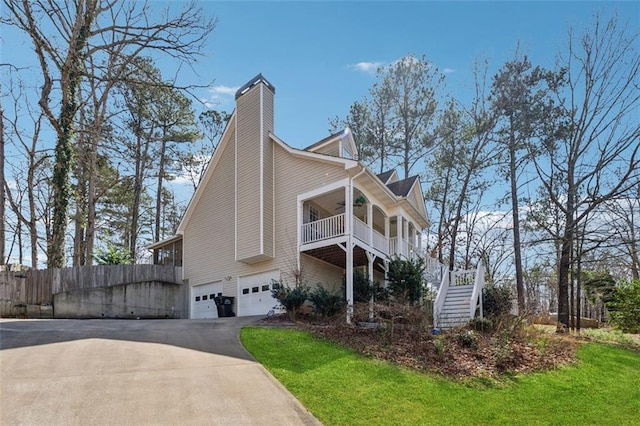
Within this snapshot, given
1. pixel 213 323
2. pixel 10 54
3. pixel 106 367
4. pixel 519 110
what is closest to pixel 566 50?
pixel 519 110

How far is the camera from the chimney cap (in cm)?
1842

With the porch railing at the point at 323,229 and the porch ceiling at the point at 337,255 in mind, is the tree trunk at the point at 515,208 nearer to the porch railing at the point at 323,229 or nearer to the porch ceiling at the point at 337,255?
the porch ceiling at the point at 337,255

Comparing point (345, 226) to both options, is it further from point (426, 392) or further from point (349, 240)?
point (426, 392)

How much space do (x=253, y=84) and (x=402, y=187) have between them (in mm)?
7902

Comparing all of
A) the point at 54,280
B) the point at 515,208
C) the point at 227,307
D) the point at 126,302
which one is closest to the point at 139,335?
the point at 227,307

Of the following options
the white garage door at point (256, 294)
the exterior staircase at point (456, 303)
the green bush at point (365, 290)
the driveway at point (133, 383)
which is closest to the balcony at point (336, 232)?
the green bush at point (365, 290)

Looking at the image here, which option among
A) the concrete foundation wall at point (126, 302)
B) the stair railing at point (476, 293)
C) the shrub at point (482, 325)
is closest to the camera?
the shrub at point (482, 325)

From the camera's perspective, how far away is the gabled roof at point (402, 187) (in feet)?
67.9

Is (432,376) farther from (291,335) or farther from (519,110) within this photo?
(519,110)

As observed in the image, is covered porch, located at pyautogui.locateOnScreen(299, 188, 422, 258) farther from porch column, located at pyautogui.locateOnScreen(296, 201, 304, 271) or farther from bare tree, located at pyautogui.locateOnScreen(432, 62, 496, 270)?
bare tree, located at pyautogui.locateOnScreen(432, 62, 496, 270)

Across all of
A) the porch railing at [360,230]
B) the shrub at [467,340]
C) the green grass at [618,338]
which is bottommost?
the green grass at [618,338]

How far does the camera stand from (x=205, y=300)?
20.3m

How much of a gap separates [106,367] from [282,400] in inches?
120

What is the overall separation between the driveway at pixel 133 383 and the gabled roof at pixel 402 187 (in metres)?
12.1
